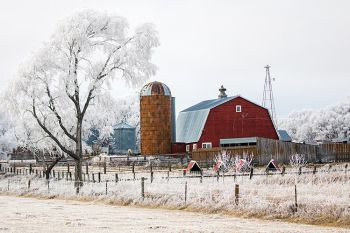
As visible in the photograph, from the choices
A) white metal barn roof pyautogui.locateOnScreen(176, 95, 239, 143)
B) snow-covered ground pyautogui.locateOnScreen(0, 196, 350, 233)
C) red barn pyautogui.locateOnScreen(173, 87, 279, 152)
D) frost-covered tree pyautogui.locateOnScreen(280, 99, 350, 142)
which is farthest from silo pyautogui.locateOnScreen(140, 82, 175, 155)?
frost-covered tree pyautogui.locateOnScreen(280, 99, 350, 142)

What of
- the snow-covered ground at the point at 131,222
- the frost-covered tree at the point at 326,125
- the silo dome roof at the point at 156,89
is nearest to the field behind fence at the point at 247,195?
the snow-covered ground at the point at 131,222

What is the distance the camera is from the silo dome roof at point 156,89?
59.4 m

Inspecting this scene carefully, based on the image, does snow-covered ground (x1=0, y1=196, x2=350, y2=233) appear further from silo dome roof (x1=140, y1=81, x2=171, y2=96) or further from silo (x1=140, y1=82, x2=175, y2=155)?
silo dome roof (x1=140, y1=81, x2=171, y2=96)

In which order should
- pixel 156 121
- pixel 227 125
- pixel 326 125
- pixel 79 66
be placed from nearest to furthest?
pixel 79 66, pixel 227 125, pixel 156 121, pixel 326 125

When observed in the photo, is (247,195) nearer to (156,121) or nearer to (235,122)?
(235,122)

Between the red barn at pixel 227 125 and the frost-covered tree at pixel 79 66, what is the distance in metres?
17.0

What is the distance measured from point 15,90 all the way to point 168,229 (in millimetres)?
25057

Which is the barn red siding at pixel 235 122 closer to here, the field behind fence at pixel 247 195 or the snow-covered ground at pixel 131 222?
the field behind fence at pixel 247 195

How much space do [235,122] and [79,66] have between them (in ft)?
75.6

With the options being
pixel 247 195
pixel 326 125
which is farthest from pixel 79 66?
pixel 326 125

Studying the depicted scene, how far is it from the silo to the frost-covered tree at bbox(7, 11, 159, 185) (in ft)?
56.3

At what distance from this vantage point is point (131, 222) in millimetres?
19656

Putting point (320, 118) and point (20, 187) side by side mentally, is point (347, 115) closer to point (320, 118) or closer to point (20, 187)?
point (320, 118)

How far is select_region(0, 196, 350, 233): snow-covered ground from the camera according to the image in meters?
17.7
